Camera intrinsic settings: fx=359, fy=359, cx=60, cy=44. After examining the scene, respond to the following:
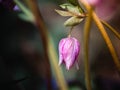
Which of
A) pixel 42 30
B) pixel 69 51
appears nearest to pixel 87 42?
pixel 69 51

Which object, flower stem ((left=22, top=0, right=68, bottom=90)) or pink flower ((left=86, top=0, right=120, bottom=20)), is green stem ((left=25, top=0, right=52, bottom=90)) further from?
pink flower ((left=86, top=0, right=120, bottom=20))

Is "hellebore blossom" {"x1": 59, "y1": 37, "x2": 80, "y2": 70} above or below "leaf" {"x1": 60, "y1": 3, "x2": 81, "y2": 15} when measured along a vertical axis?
→ below

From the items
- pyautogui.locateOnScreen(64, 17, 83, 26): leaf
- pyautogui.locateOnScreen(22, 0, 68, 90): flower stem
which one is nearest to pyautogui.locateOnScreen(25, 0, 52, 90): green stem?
pyautogui.locateOnScreen(22, 0, 68, 90): flower stem

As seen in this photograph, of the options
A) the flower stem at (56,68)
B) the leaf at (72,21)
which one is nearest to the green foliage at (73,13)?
the leaf at (72,21)

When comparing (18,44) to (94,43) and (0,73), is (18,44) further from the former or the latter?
(94,43)

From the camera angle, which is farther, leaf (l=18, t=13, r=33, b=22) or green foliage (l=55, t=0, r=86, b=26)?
leaf (l=18, t=13, r=33, b=22)

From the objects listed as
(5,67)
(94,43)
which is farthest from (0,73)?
(94,43)

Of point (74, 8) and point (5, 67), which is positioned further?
point (5, 67)

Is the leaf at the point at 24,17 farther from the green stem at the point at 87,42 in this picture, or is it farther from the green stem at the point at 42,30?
the green stem at the point at 87,42
